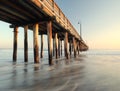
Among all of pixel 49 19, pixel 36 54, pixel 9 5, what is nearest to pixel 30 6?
pixel 9 5

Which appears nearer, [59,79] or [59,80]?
[59,80]

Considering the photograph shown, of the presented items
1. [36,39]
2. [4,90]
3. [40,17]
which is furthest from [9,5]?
[4,90]

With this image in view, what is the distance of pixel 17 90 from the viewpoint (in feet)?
19.3

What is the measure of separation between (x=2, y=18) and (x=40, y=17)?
3325 mm

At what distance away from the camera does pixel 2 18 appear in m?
16.0

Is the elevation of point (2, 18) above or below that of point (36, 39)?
above

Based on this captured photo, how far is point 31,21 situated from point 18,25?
2.29 metres

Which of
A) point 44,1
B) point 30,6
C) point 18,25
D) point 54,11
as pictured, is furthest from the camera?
point 18,25

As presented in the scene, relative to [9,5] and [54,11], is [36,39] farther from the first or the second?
[9,5]

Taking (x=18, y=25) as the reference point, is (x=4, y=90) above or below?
below

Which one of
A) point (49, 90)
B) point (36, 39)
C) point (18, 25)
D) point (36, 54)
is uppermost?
point (18, 25)

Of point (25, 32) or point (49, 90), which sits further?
point (25, 32)

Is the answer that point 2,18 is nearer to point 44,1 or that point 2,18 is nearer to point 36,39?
point 36,39

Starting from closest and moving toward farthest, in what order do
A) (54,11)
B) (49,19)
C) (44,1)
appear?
(44,1) → (49,19) → (54,11)
